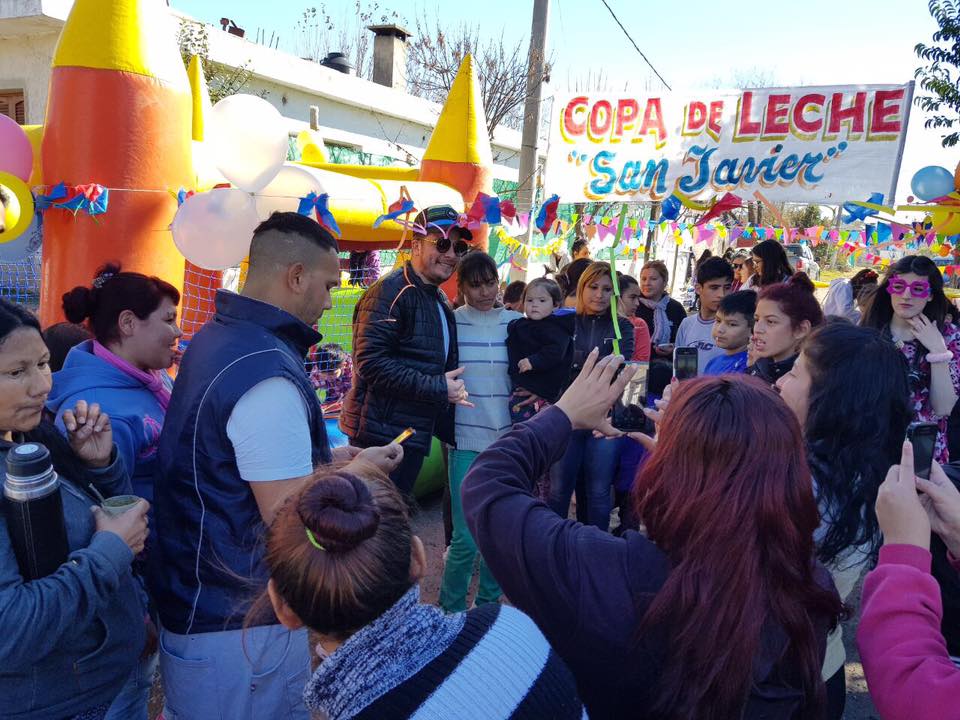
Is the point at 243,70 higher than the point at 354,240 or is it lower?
higher

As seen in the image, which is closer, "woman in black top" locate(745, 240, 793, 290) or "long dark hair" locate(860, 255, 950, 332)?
"long dark hair" locate(860, 255, 950, 332)

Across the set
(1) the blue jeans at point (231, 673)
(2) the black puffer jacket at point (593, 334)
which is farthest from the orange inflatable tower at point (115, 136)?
Result: (1) the blue jeans at point (231, 673)

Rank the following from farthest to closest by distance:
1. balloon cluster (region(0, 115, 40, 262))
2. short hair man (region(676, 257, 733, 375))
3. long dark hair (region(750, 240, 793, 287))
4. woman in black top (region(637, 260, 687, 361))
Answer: woman in black top (region(637, 260, 687, 361)) → long dark hair (region(750, 240, 793, 287)) → short hair man (region(676, 257, 733, 375)) → balloon cluster (region(0, 115, 40, 262))

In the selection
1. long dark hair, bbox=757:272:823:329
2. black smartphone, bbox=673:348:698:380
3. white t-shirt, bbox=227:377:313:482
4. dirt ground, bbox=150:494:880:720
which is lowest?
dirt ground, bbox=150:494:880:720

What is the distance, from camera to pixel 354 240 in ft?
17.0

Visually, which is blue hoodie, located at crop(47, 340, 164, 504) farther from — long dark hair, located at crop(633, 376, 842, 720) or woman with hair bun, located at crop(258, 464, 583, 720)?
long dark hair, located at crop(633, 376, 842, 720)

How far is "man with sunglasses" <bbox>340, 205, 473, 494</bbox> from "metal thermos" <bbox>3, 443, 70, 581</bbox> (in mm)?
1871

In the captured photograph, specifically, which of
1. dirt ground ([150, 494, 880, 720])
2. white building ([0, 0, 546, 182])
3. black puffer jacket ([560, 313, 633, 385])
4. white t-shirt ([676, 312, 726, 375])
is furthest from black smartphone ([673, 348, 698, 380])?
white building ([0, 0, 546, 182])

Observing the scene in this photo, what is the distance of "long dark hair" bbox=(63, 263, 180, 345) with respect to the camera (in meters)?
2.37

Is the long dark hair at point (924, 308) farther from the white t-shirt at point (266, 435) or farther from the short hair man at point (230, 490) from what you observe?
the white t-shirt at point (266, 435)

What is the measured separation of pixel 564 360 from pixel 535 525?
9.00ft

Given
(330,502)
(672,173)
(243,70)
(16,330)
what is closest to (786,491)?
(330,502)

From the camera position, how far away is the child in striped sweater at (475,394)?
354 centimetres

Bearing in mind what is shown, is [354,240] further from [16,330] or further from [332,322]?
[16,330]
